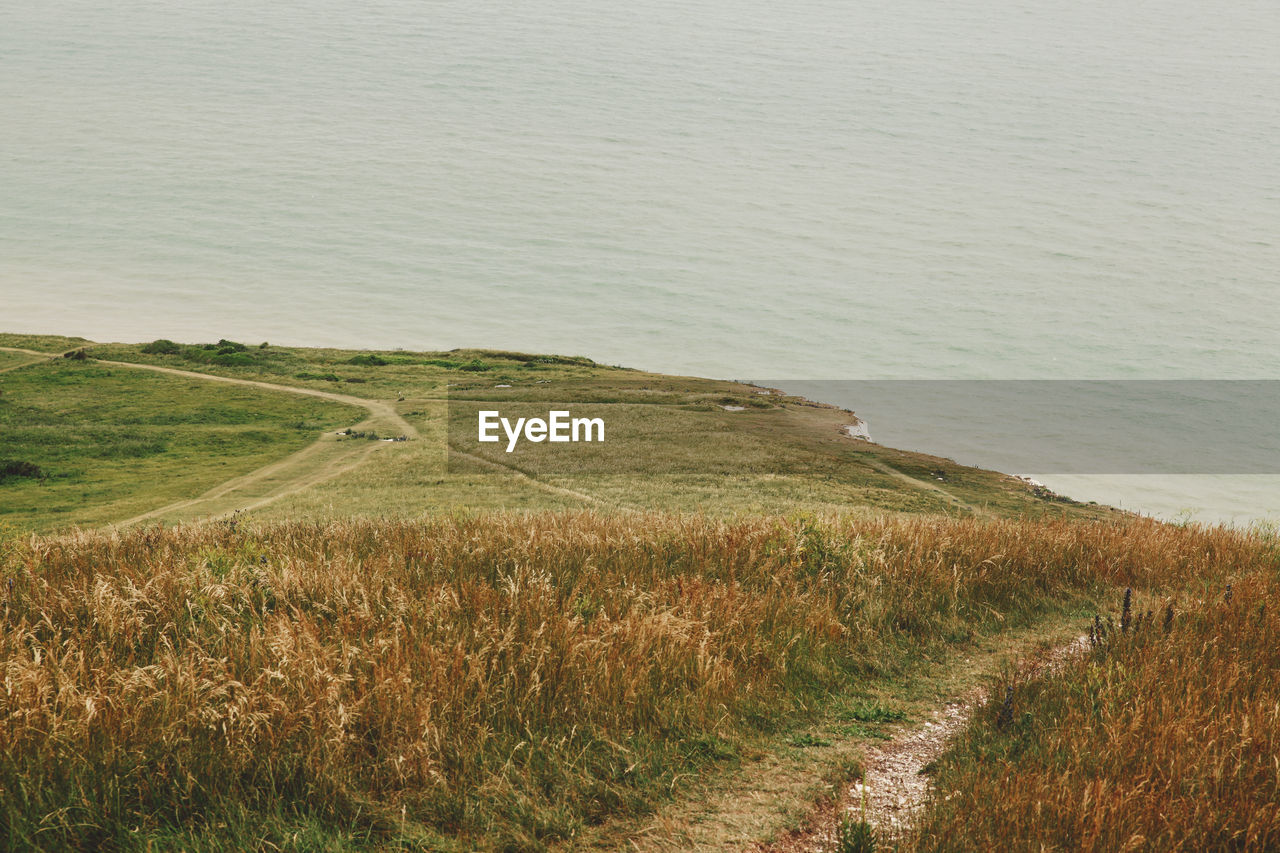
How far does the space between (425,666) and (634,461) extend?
22.5m

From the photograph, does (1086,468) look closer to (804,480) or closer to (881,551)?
(804,480)

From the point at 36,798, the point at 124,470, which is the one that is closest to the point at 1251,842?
the point at 36,798

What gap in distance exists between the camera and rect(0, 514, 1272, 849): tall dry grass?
5.57m

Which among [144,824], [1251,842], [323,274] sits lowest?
[144,824]

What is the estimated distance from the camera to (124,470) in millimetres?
28641

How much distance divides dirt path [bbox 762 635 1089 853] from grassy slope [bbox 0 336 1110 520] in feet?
32.9

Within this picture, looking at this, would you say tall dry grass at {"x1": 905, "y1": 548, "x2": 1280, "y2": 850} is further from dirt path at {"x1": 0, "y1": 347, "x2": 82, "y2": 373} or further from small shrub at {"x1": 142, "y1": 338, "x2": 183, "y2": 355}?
small shrub at {"x1": 142, "y1": 338, "x2": 183, "y2": 355}

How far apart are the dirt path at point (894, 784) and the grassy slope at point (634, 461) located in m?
10.0

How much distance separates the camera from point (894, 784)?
6.23 m

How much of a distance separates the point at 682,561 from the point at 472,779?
224 inches

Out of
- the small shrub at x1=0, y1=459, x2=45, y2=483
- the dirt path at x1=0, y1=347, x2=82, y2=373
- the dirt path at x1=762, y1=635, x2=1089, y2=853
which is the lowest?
the small shrub at x1=0, y1=459, x2=45, y2=483

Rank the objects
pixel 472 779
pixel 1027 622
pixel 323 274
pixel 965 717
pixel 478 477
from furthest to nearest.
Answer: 1. pixel 323 274
2. pixel 478 477
3. pixel 1027 622
4. pixel 965 717
5. pixel 472 779

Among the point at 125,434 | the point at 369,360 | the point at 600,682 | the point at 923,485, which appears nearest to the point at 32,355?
the point at 369,360

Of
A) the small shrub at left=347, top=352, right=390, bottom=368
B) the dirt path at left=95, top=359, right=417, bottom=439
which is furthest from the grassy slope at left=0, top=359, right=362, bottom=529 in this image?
the small shrub at left=347, top=352, right=390, bottom=368
